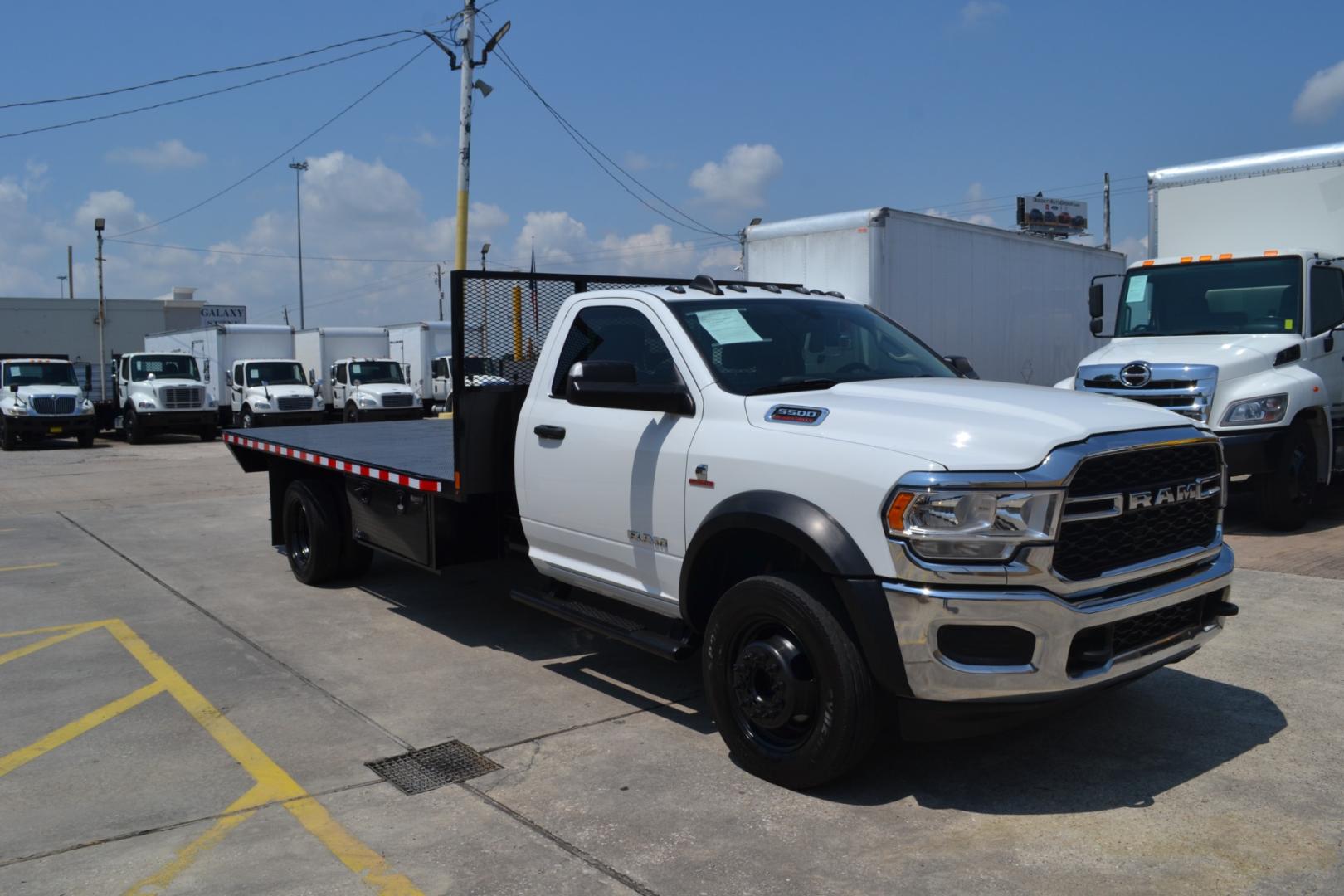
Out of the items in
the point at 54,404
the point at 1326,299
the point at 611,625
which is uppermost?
the point at 1326,299

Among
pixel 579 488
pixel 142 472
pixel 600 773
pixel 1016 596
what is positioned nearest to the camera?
pixel 1016 596

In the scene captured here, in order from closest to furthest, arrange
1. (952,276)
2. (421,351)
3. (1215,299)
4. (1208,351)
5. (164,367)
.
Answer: (1208,351) < (1215,299) < (952,276) < (164,367) < (421,351)

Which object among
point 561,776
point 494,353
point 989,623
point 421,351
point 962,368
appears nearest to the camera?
point 989,623

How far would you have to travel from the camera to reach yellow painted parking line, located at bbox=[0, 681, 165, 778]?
4.74m

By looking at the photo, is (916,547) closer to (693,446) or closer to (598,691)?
(693,446)

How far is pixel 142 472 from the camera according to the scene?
1803cm

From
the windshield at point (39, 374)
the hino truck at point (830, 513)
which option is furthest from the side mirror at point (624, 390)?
the windshield at point (39, 374)

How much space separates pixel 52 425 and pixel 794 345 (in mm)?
23579

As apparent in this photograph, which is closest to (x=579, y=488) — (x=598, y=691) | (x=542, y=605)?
(x=542, y=605)

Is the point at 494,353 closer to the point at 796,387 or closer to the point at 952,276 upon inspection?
the point at 796,387

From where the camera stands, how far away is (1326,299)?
10227 mm

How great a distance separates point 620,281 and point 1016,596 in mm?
3729

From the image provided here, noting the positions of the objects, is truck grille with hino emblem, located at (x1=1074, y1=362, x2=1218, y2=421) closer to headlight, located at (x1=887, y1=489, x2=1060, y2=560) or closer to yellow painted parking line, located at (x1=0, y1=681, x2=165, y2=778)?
headlight, located at (x1=887, y1=489, x2=1060, y2=560)

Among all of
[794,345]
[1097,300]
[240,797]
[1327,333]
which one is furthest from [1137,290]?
[240,797]
